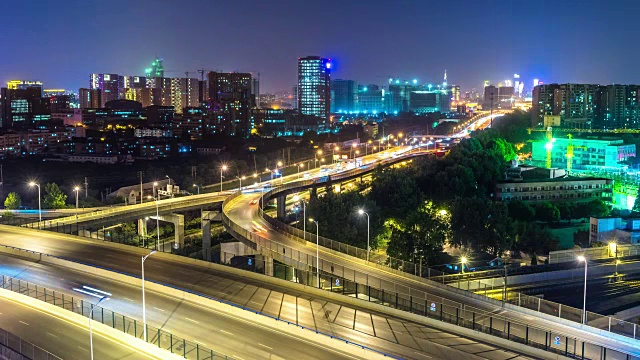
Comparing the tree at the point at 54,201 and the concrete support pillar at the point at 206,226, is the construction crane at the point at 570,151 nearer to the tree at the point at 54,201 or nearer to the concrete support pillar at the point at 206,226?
the concrete support pillar at the point at 206,226

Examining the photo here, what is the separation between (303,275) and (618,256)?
17.4 meters

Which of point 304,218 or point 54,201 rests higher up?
point 304,218

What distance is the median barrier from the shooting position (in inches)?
603

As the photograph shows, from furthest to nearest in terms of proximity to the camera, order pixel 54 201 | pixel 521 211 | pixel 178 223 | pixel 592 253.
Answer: pixel 521 211, pixel 54 201, pixel 178 223, pixel 592 253

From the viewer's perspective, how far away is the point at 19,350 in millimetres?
15234

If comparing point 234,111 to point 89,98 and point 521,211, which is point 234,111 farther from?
point 89,98

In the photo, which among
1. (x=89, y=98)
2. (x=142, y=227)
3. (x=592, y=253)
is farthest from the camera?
(x=89, y=98)

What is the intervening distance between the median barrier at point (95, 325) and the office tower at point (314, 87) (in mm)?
164840

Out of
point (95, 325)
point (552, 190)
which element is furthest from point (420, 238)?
point (552, 190)

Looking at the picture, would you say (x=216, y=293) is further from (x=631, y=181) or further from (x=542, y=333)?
(x=631, y=181)

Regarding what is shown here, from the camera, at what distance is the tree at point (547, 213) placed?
166 ft

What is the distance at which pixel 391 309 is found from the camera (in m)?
18.7

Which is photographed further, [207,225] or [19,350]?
[207,225]

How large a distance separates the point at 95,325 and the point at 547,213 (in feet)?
136
